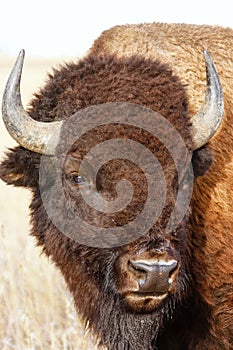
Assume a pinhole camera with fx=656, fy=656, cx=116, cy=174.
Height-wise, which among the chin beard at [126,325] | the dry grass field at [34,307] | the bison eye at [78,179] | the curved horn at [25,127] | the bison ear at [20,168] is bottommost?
the dry grass field at [34,307]

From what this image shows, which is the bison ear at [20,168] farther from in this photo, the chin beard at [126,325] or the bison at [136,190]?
the chin beard at [126,325]

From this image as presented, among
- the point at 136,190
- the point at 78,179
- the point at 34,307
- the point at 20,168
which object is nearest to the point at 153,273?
the point at 136,190

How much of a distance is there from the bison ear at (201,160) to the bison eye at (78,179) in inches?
32.7

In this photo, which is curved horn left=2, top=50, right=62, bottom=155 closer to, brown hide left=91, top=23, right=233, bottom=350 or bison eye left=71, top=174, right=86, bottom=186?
bison eye left=71, top=174, right=86, bottom=186

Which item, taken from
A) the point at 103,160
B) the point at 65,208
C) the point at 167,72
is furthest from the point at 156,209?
the point at 167,72

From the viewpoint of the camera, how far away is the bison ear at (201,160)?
467cm

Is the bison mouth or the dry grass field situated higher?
the bison mouth

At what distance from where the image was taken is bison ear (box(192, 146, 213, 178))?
467cm

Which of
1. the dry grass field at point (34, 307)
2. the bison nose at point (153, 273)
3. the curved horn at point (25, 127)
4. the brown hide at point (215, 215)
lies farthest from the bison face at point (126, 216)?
the dry grass field at point (34, 307)

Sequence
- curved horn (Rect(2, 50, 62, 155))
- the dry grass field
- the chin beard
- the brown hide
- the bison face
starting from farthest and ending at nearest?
the dry grass field < the brown hide < the chin beard < curved horn (Rect(2, 50, 62, 155)) < the bison face

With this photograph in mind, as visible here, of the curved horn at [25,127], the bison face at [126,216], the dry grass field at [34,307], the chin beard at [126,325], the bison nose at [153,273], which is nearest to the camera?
the bison nose at [153,273]

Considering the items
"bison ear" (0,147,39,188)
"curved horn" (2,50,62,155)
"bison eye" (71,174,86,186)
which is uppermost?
"curved horn" (2,50,62,155)


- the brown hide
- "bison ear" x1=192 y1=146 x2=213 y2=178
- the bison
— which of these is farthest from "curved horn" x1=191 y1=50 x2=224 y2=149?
the brown hide

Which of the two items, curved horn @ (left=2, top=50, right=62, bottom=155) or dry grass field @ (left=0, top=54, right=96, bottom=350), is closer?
curved horn @ (left=2, top=50, right=62, bottom=155)
